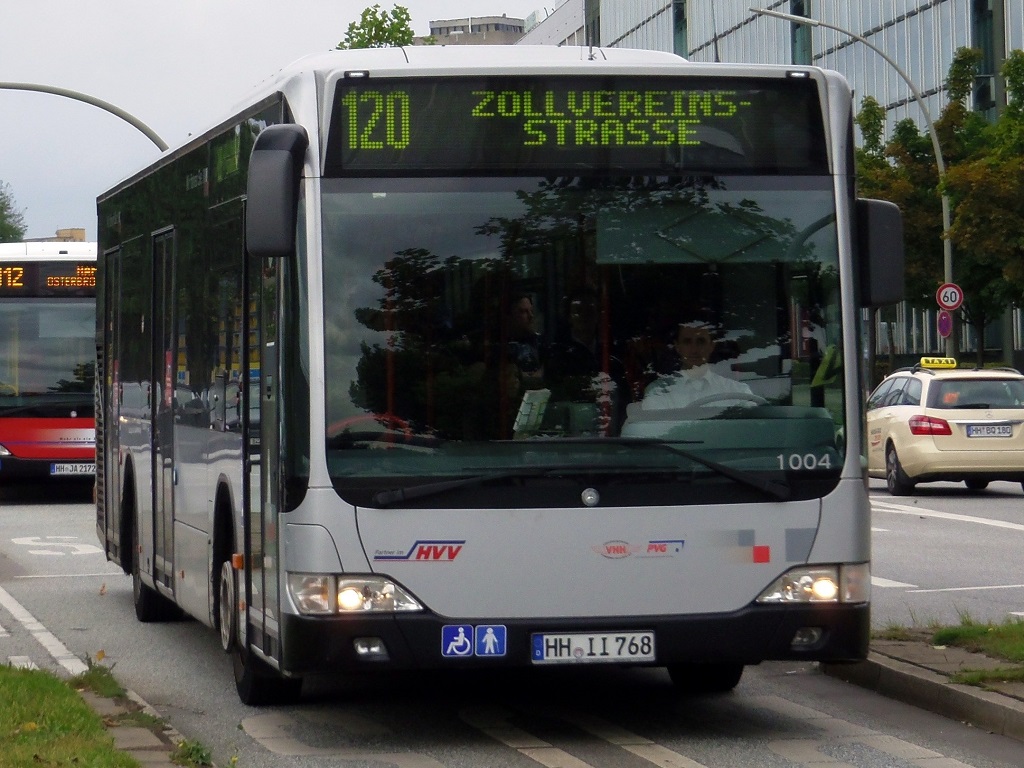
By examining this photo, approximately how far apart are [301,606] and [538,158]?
1.92 metres

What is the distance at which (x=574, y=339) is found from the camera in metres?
7.65

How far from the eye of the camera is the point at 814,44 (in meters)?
63.9

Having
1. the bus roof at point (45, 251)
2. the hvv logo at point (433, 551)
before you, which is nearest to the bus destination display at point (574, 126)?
the hvv logo at point (433, 551)

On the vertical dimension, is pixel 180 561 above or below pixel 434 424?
below

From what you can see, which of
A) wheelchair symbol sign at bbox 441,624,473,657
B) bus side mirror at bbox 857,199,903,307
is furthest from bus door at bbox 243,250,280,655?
bus side mirror at bbox 857,199,903,307

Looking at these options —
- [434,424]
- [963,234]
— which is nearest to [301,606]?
[434,424]

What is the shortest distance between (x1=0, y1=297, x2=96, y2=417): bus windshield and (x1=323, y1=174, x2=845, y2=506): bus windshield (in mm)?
18241

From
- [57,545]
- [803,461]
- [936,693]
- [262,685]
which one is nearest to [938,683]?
[936,693]

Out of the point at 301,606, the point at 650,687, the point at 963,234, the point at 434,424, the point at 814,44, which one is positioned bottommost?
the point at 650,687

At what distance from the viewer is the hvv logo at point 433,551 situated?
7516 millimetres

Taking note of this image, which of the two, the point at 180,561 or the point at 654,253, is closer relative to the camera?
the point at 654,253

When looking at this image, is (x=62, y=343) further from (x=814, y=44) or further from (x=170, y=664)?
(x=814, y=44)

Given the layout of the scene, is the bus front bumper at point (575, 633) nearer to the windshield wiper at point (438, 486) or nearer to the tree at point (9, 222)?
the windshield wiper at point (438, 486)

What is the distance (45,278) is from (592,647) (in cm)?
1875
